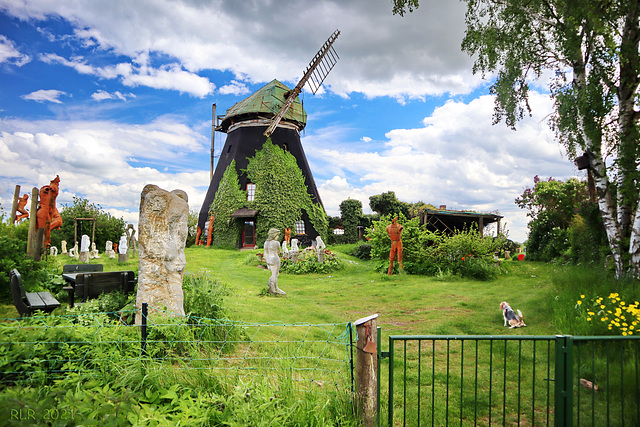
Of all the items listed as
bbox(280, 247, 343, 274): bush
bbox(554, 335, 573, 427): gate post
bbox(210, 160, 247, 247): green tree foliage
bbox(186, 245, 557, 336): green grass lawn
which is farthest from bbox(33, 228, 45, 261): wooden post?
bbox(210, 160, 247, 247): green tree foliage

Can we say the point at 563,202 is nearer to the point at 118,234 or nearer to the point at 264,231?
the point at 264,231

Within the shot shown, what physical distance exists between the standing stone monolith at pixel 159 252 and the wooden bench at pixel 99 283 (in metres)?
1.25

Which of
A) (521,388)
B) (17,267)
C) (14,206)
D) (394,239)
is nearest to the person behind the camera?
(521,388)

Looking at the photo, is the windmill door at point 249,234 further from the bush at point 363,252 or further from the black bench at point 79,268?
the black bench at point 79,268

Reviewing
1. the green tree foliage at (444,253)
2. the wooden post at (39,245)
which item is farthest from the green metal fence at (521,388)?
the green tree foliage at (444,253)

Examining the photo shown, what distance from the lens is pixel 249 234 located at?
2675 cm

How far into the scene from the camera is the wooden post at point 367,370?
3.46 metres

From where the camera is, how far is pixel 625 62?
855cm

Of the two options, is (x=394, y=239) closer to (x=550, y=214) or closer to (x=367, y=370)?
(x=550, y=214)

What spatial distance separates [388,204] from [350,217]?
10.2 feet

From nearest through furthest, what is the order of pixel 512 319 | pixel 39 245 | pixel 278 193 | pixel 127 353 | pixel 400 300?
1. pixel 127 353
2. pixel 512 319
3. pixel 39 245
4. pixel 400 300
5. pixel 278 193

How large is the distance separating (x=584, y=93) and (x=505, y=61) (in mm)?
3000

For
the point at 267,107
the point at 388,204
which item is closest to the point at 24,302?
the point at 267,107

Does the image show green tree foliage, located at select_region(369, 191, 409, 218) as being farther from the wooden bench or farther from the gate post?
the gate post
